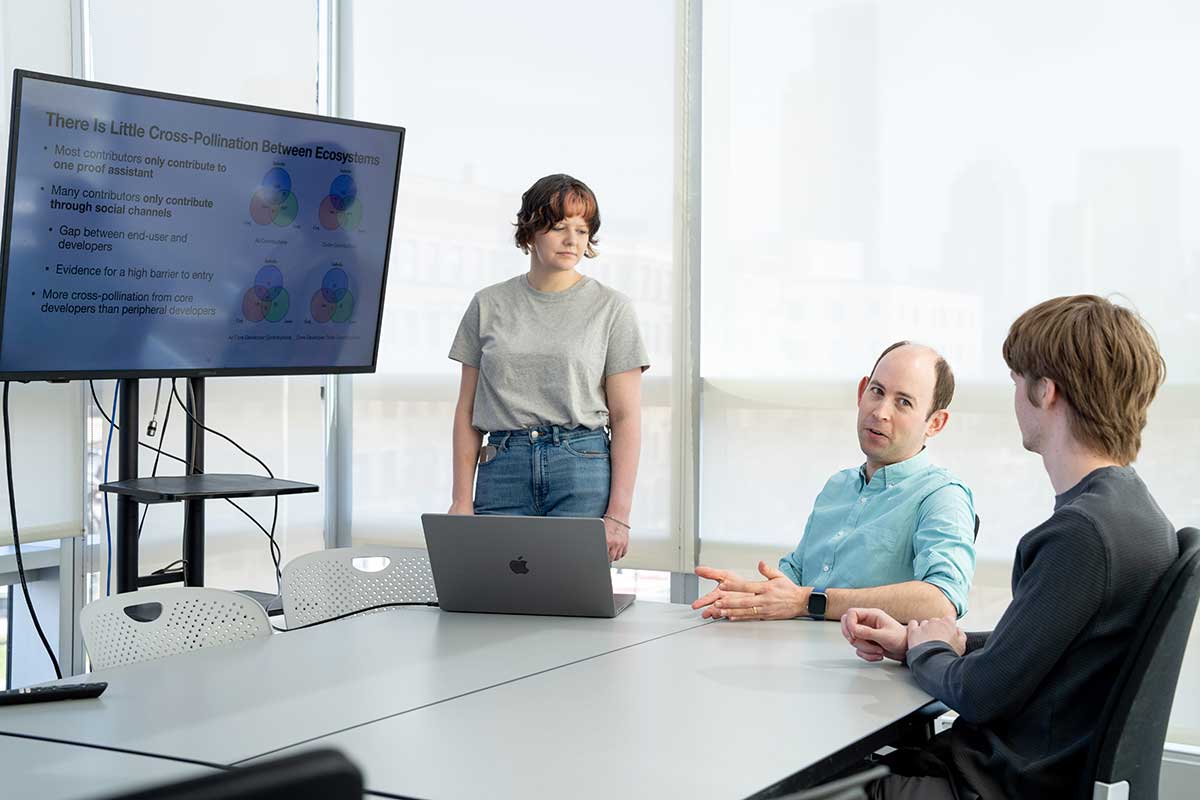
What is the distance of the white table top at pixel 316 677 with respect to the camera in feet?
5.90

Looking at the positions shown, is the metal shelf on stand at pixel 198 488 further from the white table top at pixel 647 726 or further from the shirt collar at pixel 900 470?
the shirt collar at pixel 900 470

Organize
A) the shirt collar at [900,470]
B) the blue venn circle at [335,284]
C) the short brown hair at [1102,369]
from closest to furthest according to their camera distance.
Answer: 1. the short brown hair at [1102,369]
2. the shirt collar at [900,470]
3. the blue venn circle at [335,284]

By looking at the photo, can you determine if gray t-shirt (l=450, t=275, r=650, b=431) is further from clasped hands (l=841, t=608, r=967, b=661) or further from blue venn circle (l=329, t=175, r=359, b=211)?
clasped hands (l=841, t=608, r=967, b=661)

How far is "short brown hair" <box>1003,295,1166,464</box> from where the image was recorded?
1869 millimetres

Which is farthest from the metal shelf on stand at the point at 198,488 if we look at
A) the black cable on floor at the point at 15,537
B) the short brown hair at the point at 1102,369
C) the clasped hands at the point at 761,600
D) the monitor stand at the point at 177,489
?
the short brown hair at the point at 1102,369

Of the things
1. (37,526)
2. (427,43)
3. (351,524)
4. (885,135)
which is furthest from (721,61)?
(37,526)

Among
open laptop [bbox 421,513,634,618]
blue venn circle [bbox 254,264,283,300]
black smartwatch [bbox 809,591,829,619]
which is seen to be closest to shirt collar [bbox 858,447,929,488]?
black smartwatch [bbox 809,591,829,619]

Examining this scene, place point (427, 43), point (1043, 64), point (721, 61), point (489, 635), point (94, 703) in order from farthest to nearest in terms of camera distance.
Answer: point (427, 43) < point (721, 61) < point (1043, 64) < point (489, 635) < point (94, 703)

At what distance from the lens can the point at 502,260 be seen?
4.96 meters

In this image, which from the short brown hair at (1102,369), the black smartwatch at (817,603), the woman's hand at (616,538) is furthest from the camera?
the woman's hand at (616,538)

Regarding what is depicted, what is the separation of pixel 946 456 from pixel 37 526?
3.23 m

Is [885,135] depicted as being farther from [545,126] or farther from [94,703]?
[94,703]

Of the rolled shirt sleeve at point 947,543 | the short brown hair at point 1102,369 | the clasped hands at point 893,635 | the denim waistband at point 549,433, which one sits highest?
the short brown hair at point 1102,369

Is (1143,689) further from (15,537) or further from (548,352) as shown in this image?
(15,537)
